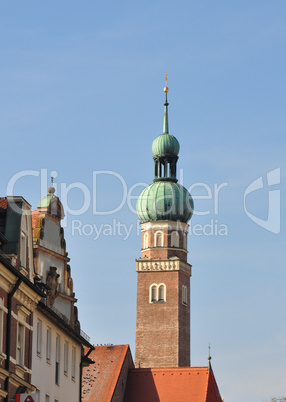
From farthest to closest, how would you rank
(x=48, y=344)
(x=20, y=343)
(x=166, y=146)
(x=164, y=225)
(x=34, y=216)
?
(x=166, y=146) → (x=164, y=225) → (x=34, y=216) → (x=48, y=344) → (x=20, y=343)

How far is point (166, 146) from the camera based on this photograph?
102688mm

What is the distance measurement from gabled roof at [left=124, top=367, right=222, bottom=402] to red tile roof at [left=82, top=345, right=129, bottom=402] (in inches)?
89.2

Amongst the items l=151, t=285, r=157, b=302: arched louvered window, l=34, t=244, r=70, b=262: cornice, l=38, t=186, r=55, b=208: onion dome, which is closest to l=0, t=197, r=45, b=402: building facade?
l=34, t=244, r=70, b=262: cornice

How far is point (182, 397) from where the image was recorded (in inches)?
3056

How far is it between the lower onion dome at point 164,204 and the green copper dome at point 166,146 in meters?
3.00

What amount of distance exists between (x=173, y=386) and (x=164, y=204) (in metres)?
25.4

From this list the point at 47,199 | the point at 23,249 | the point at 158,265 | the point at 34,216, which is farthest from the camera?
the point at 158,265

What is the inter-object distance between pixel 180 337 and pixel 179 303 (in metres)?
3.27

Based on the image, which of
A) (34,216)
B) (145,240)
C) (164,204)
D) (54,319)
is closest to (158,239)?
(145,240)

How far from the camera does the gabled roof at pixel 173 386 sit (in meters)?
77.6

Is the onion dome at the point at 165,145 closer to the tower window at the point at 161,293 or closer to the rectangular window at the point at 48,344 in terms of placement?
the tower window at the point at 161,293

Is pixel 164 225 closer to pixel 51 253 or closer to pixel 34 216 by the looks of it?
pixel 34 216

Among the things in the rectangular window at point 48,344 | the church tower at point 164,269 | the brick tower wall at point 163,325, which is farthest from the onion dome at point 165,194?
the rectangular window at point 48,344

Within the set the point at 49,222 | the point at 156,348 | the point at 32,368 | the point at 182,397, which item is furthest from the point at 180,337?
the point at 32,368
